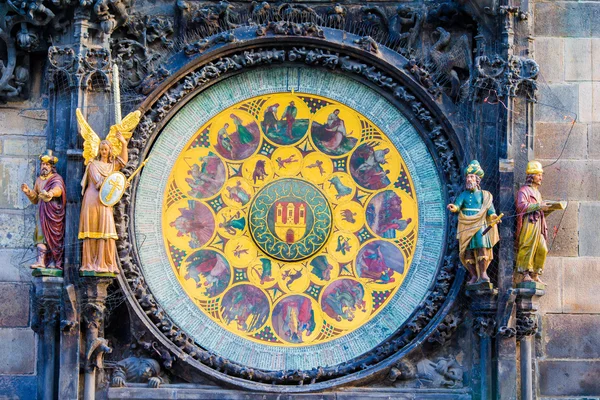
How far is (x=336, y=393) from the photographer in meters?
14.0

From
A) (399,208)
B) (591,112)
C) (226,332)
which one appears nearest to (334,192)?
(399,208)

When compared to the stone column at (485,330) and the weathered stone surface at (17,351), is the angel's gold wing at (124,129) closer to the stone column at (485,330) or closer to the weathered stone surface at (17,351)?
the weathered stone surface at (17,351)

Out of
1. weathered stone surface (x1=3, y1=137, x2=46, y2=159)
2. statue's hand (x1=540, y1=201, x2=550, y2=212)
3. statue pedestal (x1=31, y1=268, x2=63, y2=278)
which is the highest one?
weathered stone surface (x1=3, y1=137, x2=46, y2=159)

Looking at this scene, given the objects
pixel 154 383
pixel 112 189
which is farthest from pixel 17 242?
pixel 154 383

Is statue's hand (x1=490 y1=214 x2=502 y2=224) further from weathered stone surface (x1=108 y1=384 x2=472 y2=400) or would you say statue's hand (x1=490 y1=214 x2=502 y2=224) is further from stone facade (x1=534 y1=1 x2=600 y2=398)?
weathered stone surface (x1=108 y1=384 x2=472 y2=400)

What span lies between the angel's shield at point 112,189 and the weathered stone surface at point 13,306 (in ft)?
4.31

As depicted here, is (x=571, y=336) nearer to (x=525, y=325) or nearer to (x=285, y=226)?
(x=525, y=325)

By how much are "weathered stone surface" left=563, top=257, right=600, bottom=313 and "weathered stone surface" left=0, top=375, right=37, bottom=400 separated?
5.01 m

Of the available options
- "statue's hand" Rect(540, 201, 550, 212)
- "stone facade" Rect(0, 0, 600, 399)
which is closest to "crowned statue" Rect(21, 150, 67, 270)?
"stone facade" Rect(0, 0, 600, 399)

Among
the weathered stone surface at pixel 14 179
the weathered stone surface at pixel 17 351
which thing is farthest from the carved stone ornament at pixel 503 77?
the weathered stone surface at pixel 17 351

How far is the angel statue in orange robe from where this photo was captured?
13914 mm

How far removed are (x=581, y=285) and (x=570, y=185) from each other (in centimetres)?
96

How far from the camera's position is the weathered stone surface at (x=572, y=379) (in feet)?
47.2

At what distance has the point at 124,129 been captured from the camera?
14.2 metres
